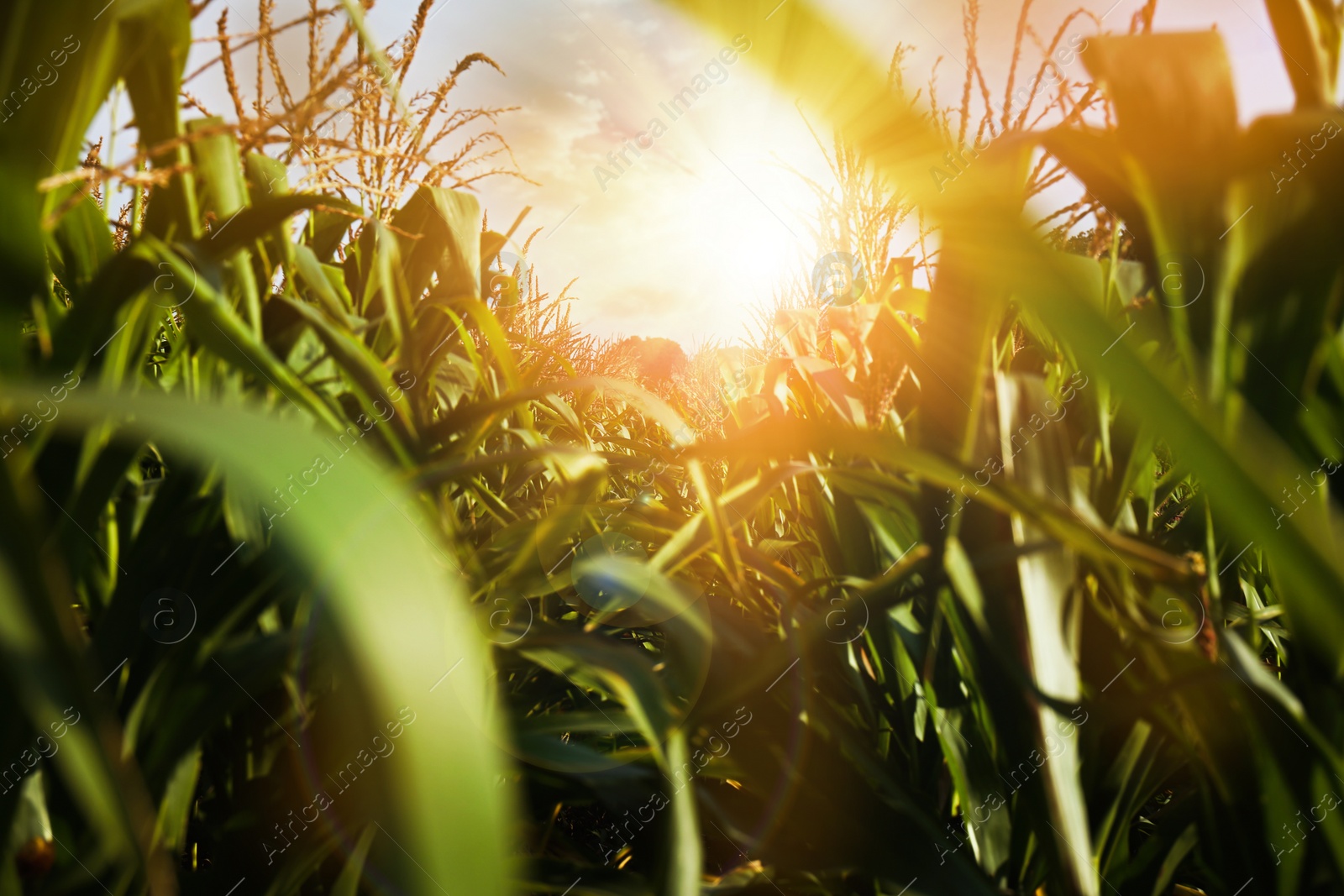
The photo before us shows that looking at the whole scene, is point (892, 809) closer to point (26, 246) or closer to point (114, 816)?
point (114, 816)

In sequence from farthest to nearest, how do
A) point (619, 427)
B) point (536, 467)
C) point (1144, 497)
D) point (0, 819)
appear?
point (619, 427) < point (536, 467) < point (1144, 497) < point (0, 819)

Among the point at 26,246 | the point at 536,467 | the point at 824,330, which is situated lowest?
the point at 824,330

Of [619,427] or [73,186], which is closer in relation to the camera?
[73,186]

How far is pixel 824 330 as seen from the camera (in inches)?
47.8

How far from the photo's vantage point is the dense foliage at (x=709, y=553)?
9.3 inches

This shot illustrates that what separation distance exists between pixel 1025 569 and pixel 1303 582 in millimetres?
135

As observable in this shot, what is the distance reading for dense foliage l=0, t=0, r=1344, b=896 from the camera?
24cm

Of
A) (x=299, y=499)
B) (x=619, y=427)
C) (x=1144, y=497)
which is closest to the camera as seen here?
(x=299, y=499)

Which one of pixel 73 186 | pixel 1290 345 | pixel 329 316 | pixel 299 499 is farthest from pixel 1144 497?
pixel 73 186

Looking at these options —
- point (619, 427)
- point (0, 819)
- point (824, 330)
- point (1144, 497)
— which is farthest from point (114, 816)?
point (619, 427)

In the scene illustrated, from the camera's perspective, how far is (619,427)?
2.33 meters

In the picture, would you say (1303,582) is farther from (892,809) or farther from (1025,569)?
(892,809)

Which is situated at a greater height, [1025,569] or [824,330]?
[824,330]

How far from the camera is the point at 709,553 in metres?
0.63
